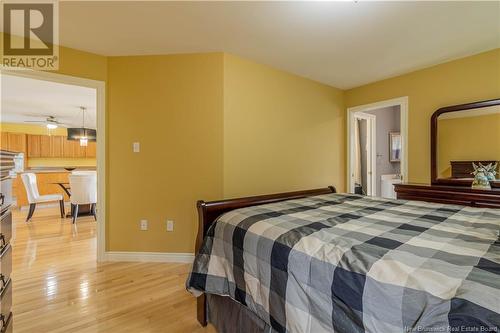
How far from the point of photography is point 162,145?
2.71 meters

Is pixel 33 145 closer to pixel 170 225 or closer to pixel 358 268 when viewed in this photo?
pixel 170 225

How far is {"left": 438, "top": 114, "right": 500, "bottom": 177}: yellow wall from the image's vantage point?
2539mm

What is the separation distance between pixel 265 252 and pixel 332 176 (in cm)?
289

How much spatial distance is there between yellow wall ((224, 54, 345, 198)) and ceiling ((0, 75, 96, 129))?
→ 2310mm

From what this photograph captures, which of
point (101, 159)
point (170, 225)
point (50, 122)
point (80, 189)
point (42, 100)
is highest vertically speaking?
point (42, 100)

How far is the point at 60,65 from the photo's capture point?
2469mm

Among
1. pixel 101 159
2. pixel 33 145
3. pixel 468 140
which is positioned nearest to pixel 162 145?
pixel 101 159

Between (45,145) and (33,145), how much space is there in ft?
0.80

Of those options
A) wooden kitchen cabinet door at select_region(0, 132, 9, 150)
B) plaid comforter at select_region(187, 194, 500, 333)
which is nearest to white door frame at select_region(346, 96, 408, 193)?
plaid comforter at select_region(187, 194, 500, 333)

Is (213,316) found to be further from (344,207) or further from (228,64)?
(228,64)

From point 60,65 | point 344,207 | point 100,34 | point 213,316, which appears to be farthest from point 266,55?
point 213,316

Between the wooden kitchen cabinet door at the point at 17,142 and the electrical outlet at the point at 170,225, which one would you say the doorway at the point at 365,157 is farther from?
the wooden kitchen cabinet door at the point at 17,142
